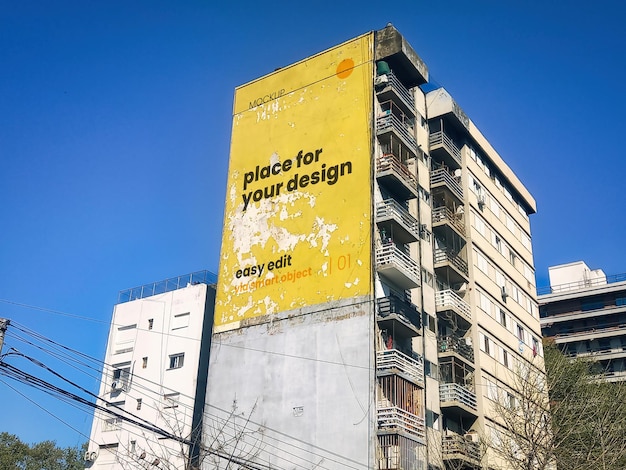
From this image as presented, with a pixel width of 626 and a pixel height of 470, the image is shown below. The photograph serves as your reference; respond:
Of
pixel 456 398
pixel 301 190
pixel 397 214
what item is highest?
pixel 301 190

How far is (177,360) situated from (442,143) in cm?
2238

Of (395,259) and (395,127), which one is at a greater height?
(395,127)

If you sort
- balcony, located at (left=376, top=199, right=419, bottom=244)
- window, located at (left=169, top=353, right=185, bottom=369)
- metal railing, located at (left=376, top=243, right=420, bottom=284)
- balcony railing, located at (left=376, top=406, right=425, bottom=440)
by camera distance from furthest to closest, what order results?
1. window, located at (left=169, top=353, right=185, bottom=369)
2. balcony, located at (left=376, top=199, right=419, bottom=244)
3. metal railing, located at (left=376, top=243, right=420, bottom=284)
4. balcony railing, located at (left=376, top=406, right=425, bottom=440)

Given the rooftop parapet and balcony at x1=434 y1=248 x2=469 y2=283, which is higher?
the rooftop parapet

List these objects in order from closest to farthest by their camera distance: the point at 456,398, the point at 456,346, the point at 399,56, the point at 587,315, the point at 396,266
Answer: the point at 396,266, the point at 456,398, the point at 456,346, the point at 399,56, the point at 587,315

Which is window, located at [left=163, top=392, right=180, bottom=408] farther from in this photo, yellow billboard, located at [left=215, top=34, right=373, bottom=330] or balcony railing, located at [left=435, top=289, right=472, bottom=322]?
balcony railing, located at [left=435, top=289, right=472, bottom=322]

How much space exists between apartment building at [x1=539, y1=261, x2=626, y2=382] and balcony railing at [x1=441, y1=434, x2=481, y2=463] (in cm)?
4014

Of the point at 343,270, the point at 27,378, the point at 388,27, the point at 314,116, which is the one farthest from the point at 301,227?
the point at 27,378

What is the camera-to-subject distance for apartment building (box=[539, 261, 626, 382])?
78312mm

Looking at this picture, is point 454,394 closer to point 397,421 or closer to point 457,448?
point 457,448

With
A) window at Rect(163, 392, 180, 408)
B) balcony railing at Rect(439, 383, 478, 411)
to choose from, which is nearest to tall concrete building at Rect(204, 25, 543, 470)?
balcony railing at Rect(439, 383, 478, 411)

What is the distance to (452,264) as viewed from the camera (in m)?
44.9

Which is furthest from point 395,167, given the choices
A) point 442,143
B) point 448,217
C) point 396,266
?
point 442,143

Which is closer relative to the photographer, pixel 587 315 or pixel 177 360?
pixel 177 360
